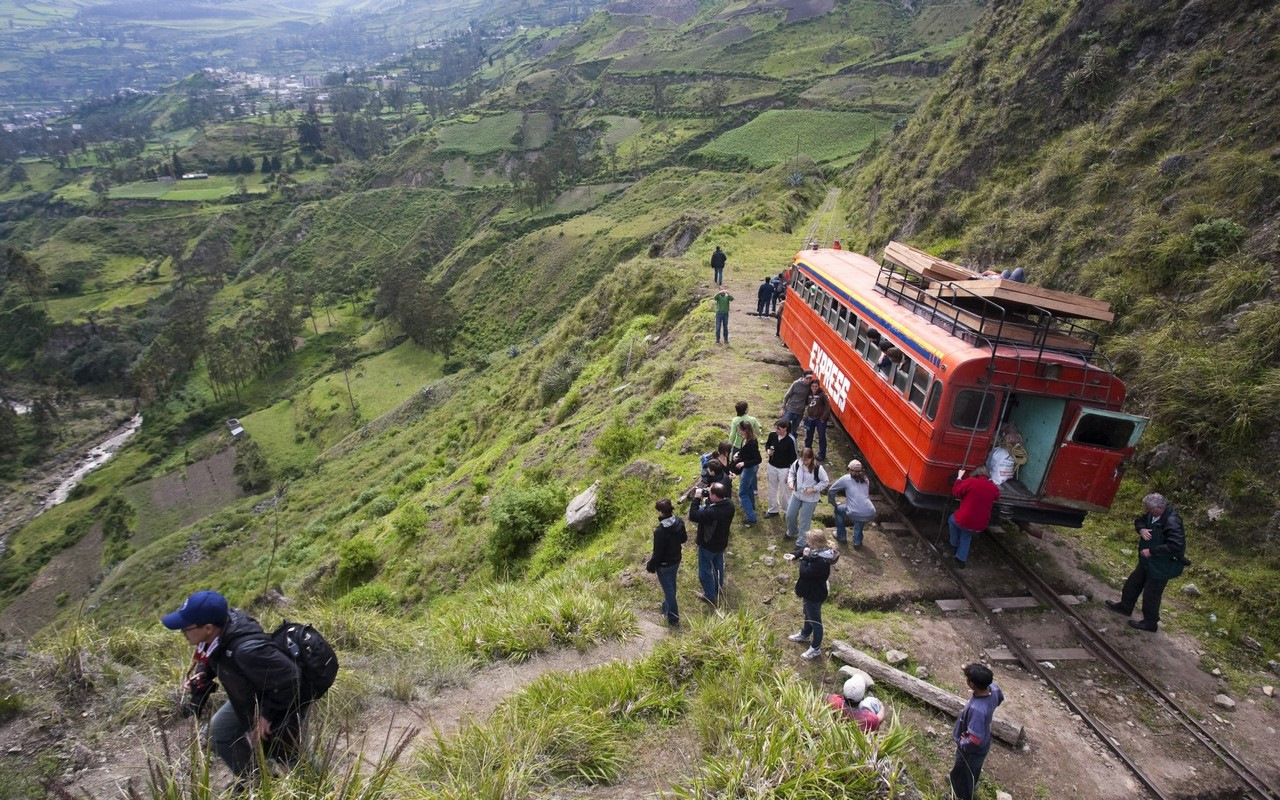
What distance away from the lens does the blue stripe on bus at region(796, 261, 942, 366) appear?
363 inches

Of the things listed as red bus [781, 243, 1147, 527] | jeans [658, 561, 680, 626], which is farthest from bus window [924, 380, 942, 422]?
jeans [658, 561, 680, 626]

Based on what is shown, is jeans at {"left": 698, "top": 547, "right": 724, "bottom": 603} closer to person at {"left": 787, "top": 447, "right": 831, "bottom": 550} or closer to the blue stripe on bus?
person at {"left": 787, "top": 447, "right": 831, "bottom": 550}

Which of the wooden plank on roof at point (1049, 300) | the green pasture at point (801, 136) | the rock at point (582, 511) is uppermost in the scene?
the green pasture at point (801, 136)

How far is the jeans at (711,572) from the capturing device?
7910 millimetres

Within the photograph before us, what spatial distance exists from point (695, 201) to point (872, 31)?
8212 centimetres

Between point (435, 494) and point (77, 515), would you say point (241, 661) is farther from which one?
point (77, 515)

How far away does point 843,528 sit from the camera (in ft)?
31.3

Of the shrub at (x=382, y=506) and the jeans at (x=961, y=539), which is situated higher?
the jeans at (x=961, y=539)

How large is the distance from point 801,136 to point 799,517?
78.4 metres

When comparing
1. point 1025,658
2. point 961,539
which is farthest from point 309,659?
point 961,539

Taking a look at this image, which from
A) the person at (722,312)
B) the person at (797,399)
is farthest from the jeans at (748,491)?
the person at (722,312)

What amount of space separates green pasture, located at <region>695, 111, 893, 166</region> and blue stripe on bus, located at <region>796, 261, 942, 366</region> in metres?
56.9

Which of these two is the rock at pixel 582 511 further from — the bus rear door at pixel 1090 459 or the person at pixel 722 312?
the bus rear door at pixel 1090 459

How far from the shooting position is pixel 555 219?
81688mm
